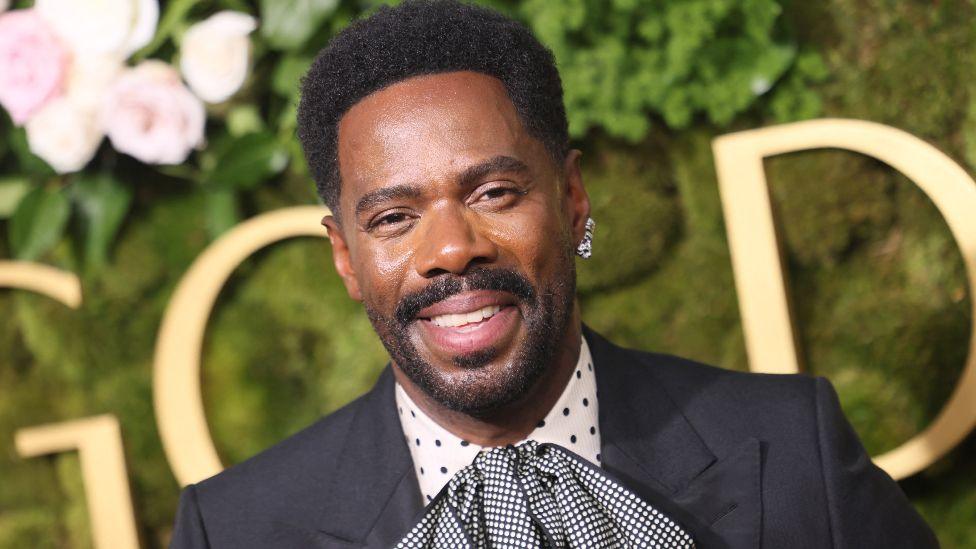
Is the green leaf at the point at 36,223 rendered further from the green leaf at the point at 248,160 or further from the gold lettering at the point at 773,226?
the gold lettering at the point at 773,226

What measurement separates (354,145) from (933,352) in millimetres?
1284

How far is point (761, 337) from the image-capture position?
2146 millimetres

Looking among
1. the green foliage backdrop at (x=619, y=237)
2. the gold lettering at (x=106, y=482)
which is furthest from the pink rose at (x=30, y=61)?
the gold lettering at (x=106, y=482)

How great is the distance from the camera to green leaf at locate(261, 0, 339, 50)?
2314mm

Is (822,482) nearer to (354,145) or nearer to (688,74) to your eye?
(354,145)

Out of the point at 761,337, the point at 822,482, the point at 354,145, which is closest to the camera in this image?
the point at 354,145

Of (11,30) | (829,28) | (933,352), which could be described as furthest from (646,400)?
(11,30)

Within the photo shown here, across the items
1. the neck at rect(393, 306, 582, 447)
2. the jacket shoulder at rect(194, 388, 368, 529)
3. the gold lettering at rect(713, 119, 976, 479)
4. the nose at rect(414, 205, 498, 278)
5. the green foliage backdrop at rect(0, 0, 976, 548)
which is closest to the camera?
the nose at rect(414, 205, 498, 278)

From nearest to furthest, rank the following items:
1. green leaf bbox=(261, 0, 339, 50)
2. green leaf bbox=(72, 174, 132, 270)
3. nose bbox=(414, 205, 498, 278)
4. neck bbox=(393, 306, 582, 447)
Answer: nose bbox=(414, 205, 498, 278)
neck bbox=(393, 306, 582, 447)
green leaf bbox=(261, 0, 339, 50)
green leaf bbox=(72, 174, 132, 270)

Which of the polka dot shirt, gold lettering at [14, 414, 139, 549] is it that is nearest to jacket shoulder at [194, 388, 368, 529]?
the polka dot shirt

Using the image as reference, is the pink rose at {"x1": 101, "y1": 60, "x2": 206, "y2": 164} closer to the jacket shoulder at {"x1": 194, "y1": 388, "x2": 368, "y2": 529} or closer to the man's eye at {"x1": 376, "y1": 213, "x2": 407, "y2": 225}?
the jacket shoulder at {"x1": 194, "y1": 388, "x2": 368, "y2": 529}

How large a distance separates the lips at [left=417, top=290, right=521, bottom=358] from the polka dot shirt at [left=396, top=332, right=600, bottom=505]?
180mm

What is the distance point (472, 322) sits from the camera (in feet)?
4.71

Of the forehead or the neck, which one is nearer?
the forehead
